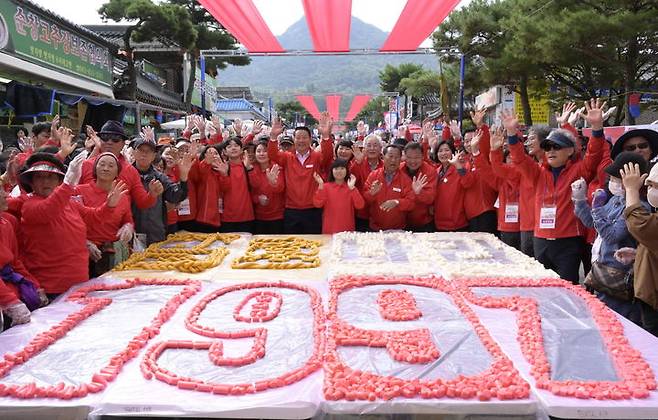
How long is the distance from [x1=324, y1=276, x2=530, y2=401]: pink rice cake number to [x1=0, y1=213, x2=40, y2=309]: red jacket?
1.76 m

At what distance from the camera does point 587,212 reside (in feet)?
12.3

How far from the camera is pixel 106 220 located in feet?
12.8

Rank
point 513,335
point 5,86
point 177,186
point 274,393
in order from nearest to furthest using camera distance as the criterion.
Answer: point 274,393 → point 513,335 → point 177,186 → point 5,86

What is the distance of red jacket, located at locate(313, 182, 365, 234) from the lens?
17.0 ft

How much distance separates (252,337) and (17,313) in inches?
51.4

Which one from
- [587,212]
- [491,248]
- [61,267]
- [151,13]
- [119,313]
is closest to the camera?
[119,313]

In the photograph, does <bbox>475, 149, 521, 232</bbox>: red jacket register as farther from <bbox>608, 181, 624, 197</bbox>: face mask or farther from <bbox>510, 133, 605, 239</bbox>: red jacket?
<bbox>608, 181, 624, 197</bbox>: face mask

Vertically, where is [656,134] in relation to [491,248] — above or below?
above

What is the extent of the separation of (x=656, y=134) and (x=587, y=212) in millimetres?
844

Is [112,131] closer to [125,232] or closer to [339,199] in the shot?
[125,232]

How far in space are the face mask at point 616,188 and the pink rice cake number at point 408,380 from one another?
4.56 feet

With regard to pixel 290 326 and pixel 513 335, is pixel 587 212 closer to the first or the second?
pixel 513 335

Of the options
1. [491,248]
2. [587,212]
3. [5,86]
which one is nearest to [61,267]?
[491,248]

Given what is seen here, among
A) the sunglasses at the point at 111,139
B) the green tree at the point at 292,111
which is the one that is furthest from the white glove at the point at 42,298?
the green tree at the point at 292,111
